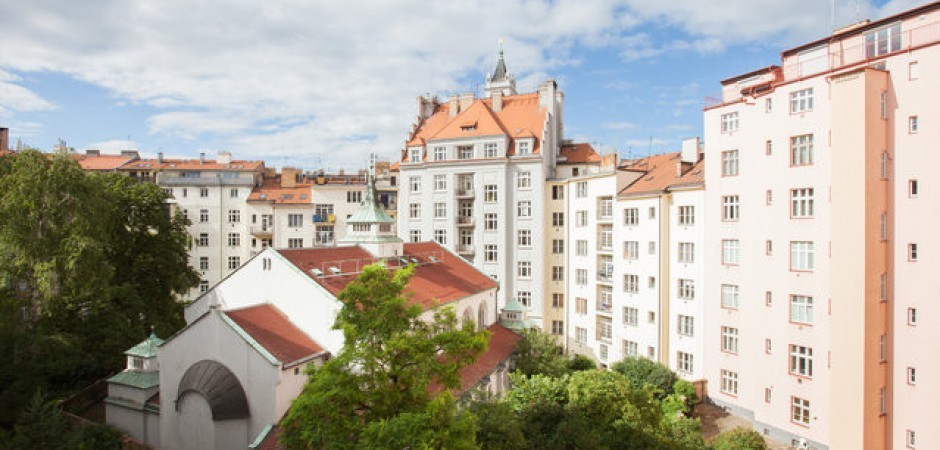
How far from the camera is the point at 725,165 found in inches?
1259

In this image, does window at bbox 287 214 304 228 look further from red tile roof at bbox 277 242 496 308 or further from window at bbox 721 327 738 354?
window at bbox 721 327 738 354

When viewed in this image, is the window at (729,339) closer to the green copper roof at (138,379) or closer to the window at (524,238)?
the window at (524,238)

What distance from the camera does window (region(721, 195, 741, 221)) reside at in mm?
31375

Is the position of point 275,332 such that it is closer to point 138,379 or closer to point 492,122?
point 138,379

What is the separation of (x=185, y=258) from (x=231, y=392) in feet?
72.5

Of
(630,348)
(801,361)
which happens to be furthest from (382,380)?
(630,348)

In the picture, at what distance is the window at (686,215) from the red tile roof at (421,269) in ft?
46.2

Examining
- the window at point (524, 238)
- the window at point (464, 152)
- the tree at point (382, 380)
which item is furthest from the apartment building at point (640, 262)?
the tree at point (382, 380)

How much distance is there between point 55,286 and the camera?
1164 inches

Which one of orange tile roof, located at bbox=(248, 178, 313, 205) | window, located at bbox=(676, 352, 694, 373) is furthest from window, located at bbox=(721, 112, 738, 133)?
orange tile roof, located at bbox=(248, 178, 313, 205)

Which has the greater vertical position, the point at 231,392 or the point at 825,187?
the point at 825,187

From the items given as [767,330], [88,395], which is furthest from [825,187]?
[88,395]

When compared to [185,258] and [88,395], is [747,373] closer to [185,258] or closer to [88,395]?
[88,395]

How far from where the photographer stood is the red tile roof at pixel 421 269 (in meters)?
28.0
